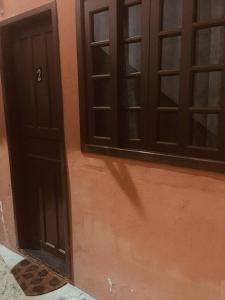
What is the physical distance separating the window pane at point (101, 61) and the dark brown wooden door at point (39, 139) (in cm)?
40

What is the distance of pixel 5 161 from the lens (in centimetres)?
253

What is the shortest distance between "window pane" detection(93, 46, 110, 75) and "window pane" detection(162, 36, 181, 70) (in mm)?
365

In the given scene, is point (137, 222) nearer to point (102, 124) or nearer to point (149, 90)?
point (102, 124)

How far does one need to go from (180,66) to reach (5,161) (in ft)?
5.99

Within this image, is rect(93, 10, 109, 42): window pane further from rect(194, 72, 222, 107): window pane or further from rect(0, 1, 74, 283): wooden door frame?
rect(194, 72, 222, 107): window pane

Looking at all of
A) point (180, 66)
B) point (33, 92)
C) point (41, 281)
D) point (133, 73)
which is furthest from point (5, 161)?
point (180, 66)

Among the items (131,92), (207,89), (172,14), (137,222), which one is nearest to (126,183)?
(137,222)

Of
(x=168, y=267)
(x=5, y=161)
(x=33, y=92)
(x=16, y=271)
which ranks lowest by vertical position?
(x=16, y=271)

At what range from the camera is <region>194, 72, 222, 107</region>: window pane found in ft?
4.25

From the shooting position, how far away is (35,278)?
7.44 feet

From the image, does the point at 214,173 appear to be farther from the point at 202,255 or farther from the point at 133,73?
the point at 133,73

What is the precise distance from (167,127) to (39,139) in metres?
1.26

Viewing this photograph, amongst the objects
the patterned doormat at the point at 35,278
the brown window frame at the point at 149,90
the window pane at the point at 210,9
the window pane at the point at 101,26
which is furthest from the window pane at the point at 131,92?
the patterned doormat at the point at 35,278

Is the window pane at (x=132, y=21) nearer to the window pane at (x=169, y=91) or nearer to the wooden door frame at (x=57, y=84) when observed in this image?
the window pane at (x=169, y=91)
